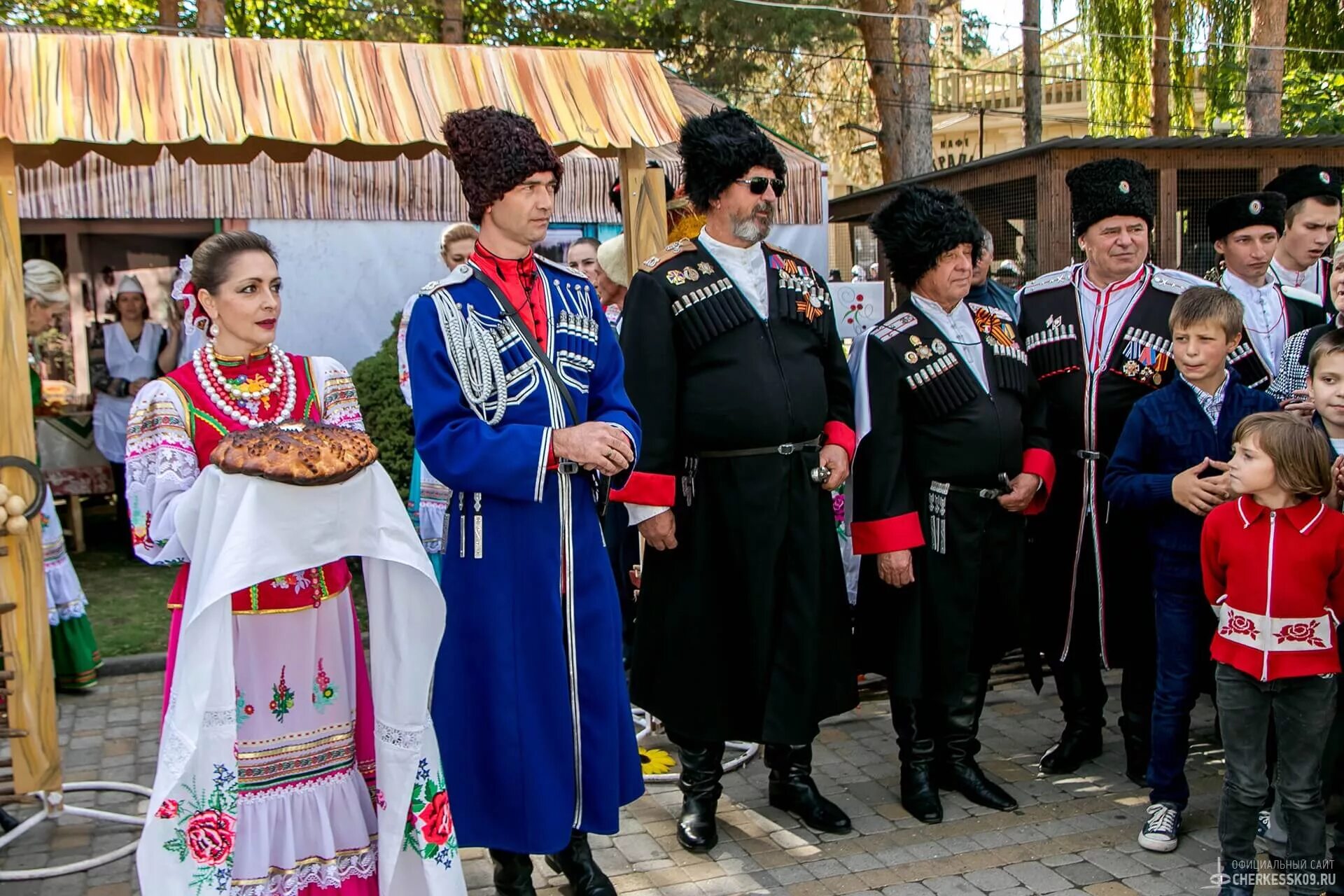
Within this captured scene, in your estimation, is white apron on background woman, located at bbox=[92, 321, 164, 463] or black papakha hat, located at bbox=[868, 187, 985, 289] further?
white apron on background woman, located at bbox=[92, 321, 164, 463]

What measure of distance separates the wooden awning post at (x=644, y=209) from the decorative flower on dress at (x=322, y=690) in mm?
2020

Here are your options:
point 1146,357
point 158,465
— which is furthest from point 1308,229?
point 158,465

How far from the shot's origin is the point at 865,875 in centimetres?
356

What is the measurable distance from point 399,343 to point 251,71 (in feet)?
6.74

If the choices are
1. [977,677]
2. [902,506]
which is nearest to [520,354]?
[902,506]

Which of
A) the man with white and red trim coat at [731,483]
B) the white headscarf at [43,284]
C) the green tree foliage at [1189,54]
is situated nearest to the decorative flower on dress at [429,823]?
the man with white and red trim coat at [731,483]

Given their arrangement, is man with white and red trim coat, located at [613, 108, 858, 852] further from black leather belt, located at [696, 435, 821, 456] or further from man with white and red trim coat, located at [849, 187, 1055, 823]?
man with white and red trim coat, located at [849, 187, 1055, 823]

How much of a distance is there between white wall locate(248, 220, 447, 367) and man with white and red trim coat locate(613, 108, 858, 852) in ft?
24.0

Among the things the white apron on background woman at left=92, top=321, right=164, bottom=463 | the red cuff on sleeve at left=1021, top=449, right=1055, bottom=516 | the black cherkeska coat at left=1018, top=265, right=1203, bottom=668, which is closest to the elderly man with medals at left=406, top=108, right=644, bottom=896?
the red cuff on sleeve at left=1021, top=449, right=1055, bottom=516

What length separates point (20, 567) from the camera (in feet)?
13.1

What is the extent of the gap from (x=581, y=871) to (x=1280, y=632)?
1978mm

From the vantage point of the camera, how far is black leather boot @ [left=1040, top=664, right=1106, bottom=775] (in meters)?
4.36

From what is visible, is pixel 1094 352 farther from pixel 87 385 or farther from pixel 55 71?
pixel 87 385

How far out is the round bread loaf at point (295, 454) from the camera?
2.62 m
